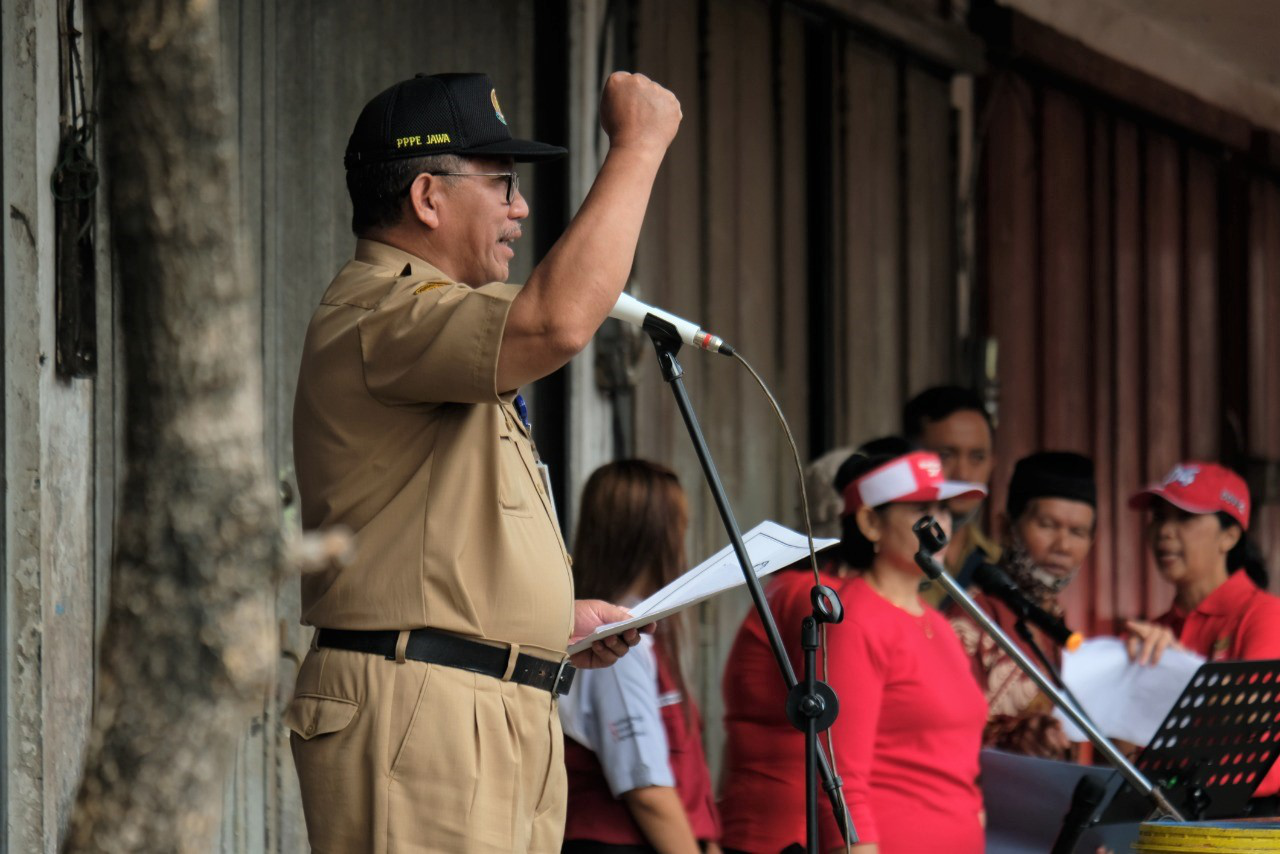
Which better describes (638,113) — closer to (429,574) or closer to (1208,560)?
(429,574)

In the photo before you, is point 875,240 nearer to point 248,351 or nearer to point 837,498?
point 837,498

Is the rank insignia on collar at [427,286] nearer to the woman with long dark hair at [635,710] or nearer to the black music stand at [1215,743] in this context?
the woman with long dark hair at [635,710]

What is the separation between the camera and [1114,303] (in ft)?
25.7

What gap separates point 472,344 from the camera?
6.84ft

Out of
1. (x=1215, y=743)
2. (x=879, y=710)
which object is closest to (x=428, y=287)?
(x=879, y=710)

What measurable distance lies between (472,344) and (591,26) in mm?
3023

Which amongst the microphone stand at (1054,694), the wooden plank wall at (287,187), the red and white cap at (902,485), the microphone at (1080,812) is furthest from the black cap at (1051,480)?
the wooden plank wall at (287,187)

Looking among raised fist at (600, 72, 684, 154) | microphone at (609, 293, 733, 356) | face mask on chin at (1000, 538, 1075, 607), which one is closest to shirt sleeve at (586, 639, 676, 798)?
microphone at (609, 293, 733, 356)

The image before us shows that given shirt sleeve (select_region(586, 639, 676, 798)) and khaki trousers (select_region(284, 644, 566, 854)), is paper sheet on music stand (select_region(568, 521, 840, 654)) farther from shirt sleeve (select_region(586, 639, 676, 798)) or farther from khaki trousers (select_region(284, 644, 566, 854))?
shirt sleeve (select_region(586, 639, 676, 798))

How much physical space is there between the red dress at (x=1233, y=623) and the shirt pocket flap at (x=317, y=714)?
97.6 inches

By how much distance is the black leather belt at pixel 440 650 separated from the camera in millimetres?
2217

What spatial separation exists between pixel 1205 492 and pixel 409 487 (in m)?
2.77

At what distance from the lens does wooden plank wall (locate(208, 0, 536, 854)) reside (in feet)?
12.9

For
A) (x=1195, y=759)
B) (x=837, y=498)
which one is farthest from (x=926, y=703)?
(x=837, y=498)
